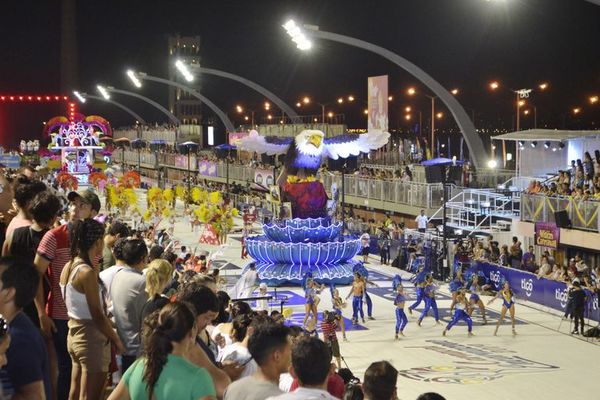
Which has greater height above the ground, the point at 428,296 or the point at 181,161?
the point at 181,161

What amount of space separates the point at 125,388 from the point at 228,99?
108m

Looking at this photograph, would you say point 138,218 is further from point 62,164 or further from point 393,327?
point 393,327

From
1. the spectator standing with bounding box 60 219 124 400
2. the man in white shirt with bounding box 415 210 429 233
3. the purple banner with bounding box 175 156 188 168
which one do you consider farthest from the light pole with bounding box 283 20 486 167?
the purple banner with bounding box 175 156 188 168

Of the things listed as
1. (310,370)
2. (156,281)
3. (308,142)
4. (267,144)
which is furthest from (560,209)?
(310,370)

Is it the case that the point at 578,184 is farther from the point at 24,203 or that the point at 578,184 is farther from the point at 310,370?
the point at 310,370

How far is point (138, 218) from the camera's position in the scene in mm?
50031

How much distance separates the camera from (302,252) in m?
31.4

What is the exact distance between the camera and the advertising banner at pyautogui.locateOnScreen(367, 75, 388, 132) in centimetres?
4006

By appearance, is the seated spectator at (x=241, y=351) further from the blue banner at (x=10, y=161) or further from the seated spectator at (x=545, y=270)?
the blue banner at (x=10, y=161)

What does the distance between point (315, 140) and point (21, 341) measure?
28202 millimetres

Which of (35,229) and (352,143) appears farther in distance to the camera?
(352,143)

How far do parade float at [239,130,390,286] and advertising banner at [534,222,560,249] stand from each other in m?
6.10

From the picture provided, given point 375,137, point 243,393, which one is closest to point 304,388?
point 243,393

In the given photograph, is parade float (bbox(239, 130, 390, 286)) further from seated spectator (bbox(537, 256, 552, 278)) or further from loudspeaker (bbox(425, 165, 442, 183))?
seated spectator (bbox(537, 256, 552, 278))
